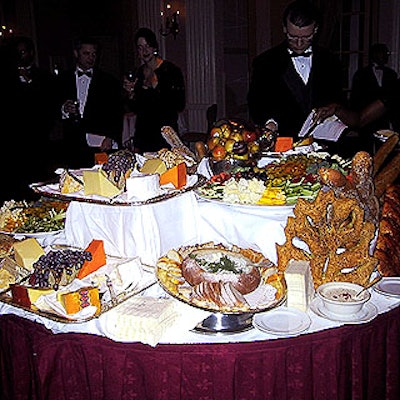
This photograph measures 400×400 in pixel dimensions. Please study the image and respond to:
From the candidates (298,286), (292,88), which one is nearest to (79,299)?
(298,286)

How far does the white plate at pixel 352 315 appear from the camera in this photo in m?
1.62

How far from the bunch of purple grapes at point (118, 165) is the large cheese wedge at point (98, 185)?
0.21 ft

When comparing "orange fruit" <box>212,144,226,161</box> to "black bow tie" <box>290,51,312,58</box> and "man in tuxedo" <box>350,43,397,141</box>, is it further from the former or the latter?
"man in tuxedo" <box>350,43,397,141</box>

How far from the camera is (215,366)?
1.53m

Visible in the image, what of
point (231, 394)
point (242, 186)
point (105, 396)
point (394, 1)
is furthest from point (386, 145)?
point (394, 1)

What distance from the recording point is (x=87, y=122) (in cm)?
421

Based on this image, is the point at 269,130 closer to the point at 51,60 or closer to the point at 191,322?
the point at 191,322

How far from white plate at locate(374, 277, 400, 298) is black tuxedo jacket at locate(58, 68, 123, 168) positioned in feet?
8.84

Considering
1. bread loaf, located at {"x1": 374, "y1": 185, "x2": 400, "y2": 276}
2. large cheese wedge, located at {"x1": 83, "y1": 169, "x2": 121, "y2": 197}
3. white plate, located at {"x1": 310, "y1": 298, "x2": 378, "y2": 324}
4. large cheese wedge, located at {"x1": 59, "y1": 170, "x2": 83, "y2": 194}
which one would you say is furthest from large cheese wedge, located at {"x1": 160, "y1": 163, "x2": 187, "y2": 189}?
bread loaf, located at {"x1": 374, "y1": 185, "x2": 400, "y2": 276}

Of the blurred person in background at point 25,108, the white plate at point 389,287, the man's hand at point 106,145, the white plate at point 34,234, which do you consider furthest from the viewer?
the blurred person in background at point 25,108

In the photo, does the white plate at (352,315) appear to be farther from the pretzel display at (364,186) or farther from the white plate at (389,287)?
the pretzel display at (364,186)

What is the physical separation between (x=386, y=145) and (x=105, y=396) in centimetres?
166

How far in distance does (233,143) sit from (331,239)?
2.30ft

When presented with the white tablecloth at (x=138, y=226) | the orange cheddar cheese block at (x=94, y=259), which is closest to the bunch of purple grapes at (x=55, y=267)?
the orange cheddar cheese block at (x=94, y=259)
